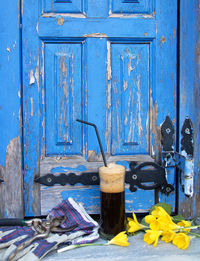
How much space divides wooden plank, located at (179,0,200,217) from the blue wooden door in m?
0.04

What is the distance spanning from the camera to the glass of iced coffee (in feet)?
4.25

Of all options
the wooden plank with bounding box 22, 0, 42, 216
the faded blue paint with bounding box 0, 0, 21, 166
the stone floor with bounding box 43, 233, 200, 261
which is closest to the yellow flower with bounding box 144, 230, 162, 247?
the stone floor with bounding box 43, 233, 200, 261

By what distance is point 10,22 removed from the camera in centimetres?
145

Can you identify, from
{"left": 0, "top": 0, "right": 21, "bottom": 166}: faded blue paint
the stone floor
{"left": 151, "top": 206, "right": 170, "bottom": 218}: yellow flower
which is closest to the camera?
the stone floor

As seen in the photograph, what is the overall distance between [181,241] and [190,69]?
79 cm

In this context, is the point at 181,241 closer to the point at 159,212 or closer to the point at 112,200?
the point at 159,212

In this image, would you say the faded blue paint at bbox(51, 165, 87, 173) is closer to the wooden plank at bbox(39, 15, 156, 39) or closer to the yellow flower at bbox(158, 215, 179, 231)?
the yellow flower at bbox(158, 215, 179, 231)

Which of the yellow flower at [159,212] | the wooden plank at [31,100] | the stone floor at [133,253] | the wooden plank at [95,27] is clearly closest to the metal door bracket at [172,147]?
the yellow flower at [159,212]

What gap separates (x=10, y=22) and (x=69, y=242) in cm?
102

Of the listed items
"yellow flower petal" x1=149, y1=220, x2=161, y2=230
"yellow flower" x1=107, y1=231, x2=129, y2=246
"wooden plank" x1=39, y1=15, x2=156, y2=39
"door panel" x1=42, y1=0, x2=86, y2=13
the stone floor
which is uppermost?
"door panel" x1=42, y1=0, x2=86, y2=13

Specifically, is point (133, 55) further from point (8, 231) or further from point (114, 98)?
point (8, 231)

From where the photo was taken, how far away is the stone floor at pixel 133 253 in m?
1.18

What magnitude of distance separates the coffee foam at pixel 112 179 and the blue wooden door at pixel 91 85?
212 millimetres

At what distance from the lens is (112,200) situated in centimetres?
131
